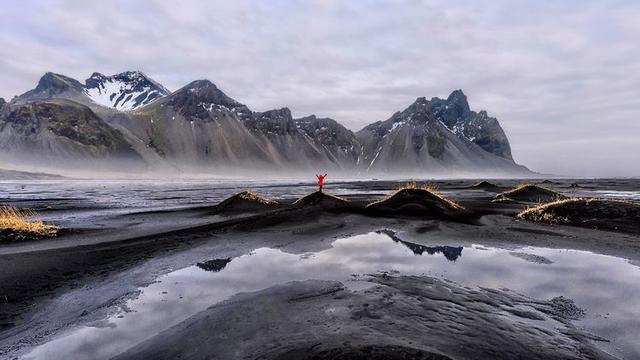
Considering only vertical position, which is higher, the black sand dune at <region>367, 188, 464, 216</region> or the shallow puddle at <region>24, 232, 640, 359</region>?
the black sand dune at <region>367, 188, 464, 216</region>

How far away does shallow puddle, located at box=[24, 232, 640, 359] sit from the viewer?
24.1ft

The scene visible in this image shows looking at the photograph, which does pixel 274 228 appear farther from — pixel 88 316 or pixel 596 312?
pixel 596 312

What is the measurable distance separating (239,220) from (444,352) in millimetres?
18364

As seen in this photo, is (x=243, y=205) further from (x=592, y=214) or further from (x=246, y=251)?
(x=592, y=214)

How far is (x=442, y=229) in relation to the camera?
66.7 ft

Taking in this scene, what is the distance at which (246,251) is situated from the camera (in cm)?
1545

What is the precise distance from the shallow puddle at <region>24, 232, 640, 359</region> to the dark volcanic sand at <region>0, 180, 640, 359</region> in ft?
1.80

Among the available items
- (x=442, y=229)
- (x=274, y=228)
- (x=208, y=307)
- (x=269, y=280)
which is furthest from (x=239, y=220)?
(x=208, y=307)

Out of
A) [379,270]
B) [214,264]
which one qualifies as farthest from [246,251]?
[379,270]

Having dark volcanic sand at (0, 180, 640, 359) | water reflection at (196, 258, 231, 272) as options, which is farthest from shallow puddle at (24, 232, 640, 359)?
dark volcanic sand at (0, 180, 640, 359)

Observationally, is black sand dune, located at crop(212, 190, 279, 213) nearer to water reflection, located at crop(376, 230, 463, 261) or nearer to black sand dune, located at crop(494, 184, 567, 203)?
water reflection, located at crop(376, 230, 463, 261)

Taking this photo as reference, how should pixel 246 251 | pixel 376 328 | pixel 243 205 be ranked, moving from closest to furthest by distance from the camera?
pixel 376 328 → pixel 246 251 → pixel 243 205

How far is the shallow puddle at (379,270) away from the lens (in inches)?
289

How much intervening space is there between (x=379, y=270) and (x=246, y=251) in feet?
19.0
